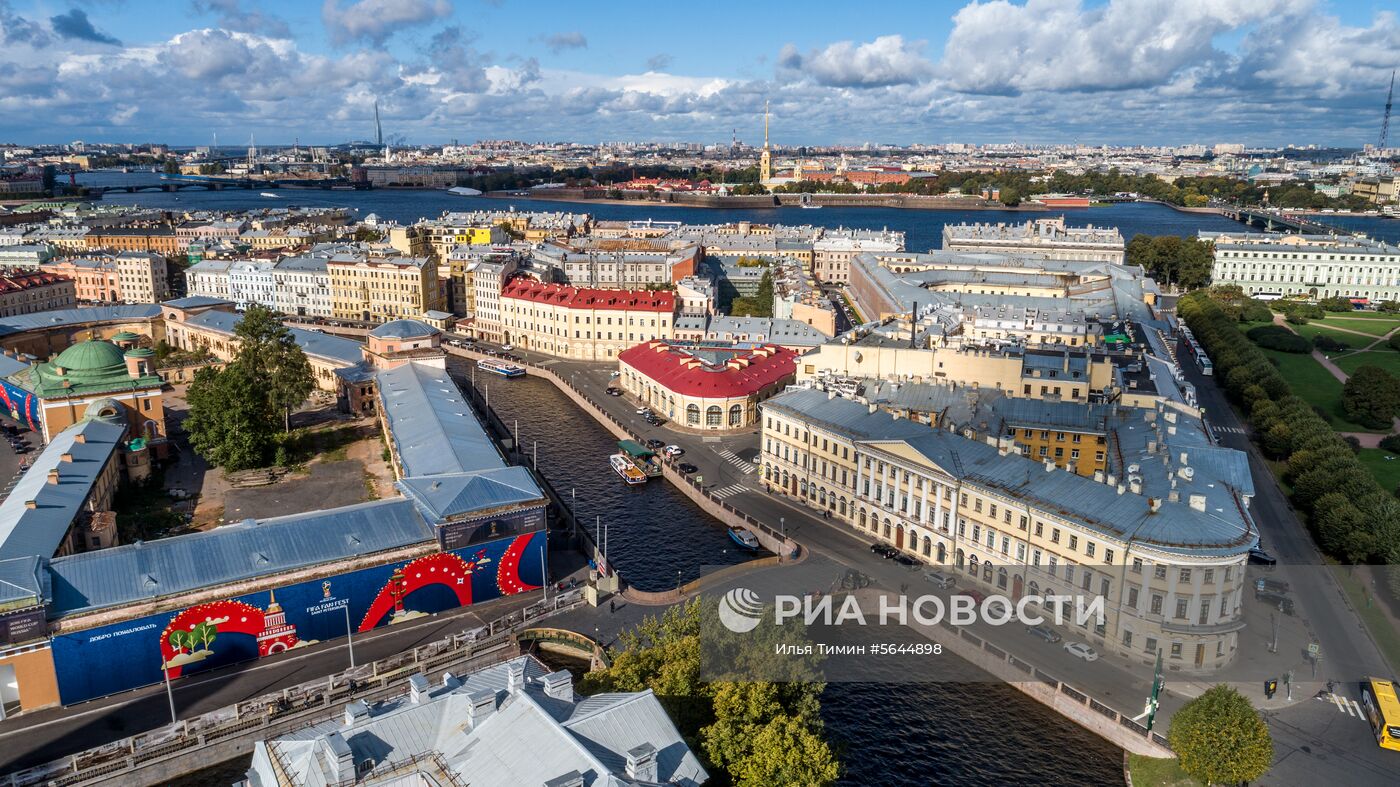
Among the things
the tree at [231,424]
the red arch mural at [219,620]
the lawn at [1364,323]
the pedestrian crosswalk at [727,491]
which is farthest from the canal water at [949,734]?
the lawn at [1364,323]

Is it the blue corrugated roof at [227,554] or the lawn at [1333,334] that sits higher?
the blue corrugated roof at [227,554]

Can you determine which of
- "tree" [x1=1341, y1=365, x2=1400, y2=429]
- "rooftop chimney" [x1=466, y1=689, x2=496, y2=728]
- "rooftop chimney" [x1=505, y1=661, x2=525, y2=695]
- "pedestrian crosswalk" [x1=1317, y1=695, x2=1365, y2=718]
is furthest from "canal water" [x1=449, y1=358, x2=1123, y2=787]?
"tree" [x1=1341, y1=365, x2=1400, y2=429]

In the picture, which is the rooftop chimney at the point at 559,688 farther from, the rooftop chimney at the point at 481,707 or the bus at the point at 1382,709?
the bus at the point at 1382,709

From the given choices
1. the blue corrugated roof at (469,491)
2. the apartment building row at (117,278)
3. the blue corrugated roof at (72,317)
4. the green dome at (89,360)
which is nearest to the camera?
the blue corrugated roof at (469,491)

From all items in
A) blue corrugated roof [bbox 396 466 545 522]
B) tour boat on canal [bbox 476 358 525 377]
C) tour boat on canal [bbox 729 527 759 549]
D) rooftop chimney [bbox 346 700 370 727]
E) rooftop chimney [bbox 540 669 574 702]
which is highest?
rooftop chimney [bbox 540 669 574 702]

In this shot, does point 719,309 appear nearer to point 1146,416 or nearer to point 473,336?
point 473,336

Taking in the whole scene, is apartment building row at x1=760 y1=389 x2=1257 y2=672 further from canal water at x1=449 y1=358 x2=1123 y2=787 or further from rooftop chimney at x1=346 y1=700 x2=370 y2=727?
rooftop chimney at x1=346 y1=700 x2=370 y2=727
